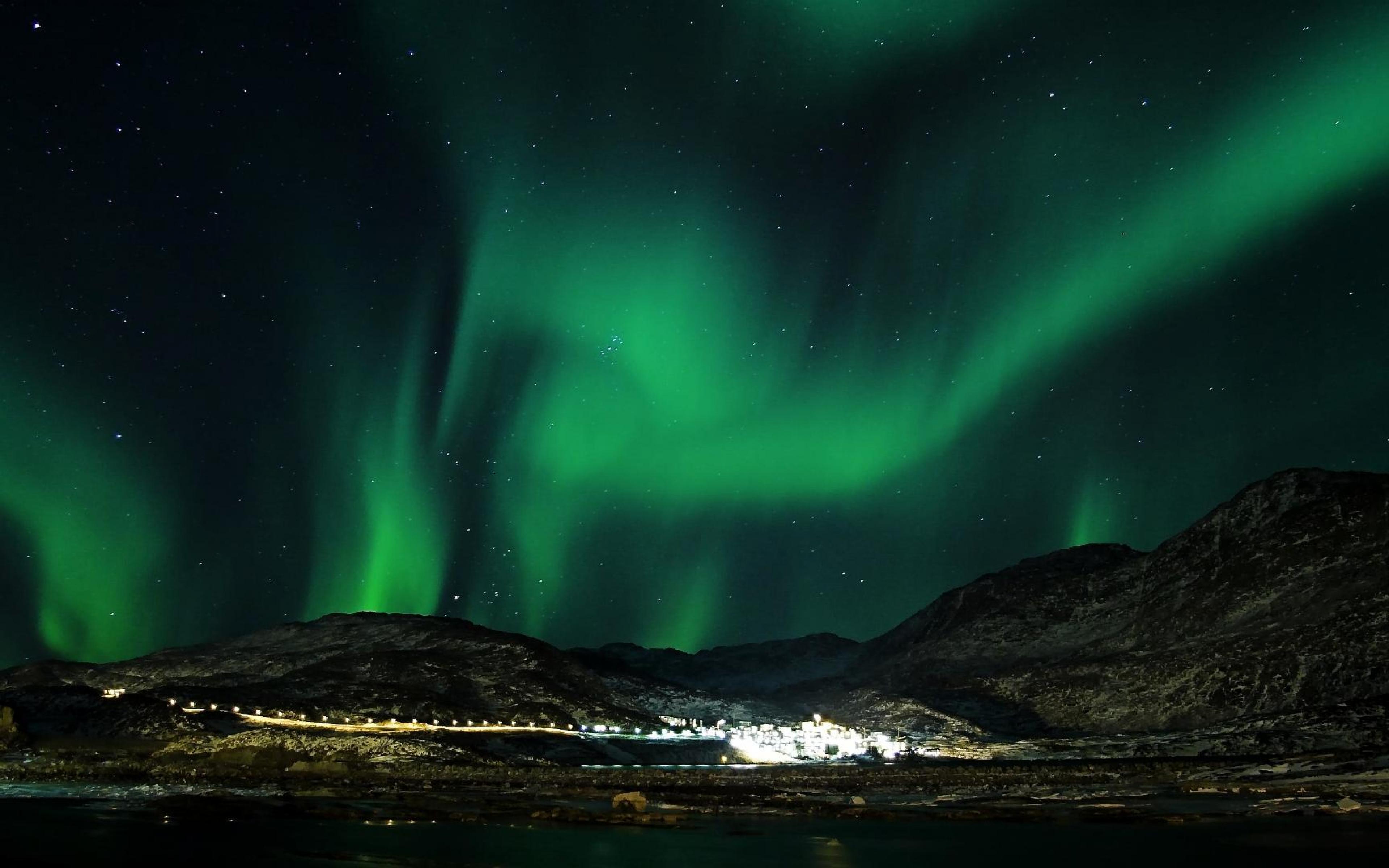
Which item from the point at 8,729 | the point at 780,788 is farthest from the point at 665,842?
the point at 8,729

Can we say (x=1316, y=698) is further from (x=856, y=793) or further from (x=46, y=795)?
(x=46, y=795)

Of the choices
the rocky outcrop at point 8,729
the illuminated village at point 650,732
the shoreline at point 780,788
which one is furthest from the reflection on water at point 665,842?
the rocky outcrop at point 8,729

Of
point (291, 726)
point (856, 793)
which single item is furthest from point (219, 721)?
point (856, 793)

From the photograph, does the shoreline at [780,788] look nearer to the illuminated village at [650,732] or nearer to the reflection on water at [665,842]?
the reflection on water at [665,842]

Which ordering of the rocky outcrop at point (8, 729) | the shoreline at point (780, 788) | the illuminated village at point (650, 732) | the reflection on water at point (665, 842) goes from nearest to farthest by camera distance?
the reflection on water at point (665, 842) < the shoreline at point (780, 788) < the rocky outcrop at point (8, 729) < the illuminated village at point (650, 732)

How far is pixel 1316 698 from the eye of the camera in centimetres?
16025

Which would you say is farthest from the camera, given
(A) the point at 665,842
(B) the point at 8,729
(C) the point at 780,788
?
(B) the point at 8,729

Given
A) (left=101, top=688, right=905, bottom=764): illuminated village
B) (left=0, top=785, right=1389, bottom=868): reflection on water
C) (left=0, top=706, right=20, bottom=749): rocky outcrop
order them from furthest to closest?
(left=101, top=688, right=905, bottom=764): illuminated village
(left=0, top=706, right=20, bottom=749): rocky outcrop
(left=0, top=785, right=1389, bottom=868): reflection on water

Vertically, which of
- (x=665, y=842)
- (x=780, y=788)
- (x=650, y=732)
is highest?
(x=650, y=732)

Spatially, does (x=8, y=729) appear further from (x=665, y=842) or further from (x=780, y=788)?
(x=665, y=842)

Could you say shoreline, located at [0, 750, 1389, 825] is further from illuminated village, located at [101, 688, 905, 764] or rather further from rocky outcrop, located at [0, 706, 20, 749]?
illuminated village, located at [101, 688, 905, 764]

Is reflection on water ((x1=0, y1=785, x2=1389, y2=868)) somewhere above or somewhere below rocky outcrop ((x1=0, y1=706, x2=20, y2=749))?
below

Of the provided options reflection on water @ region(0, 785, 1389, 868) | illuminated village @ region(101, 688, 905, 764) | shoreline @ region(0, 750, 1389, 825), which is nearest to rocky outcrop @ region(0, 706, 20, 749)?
illuminated village @ region(101, 688, 905, 764)

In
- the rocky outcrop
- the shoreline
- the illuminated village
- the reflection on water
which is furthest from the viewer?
the illuminated village
